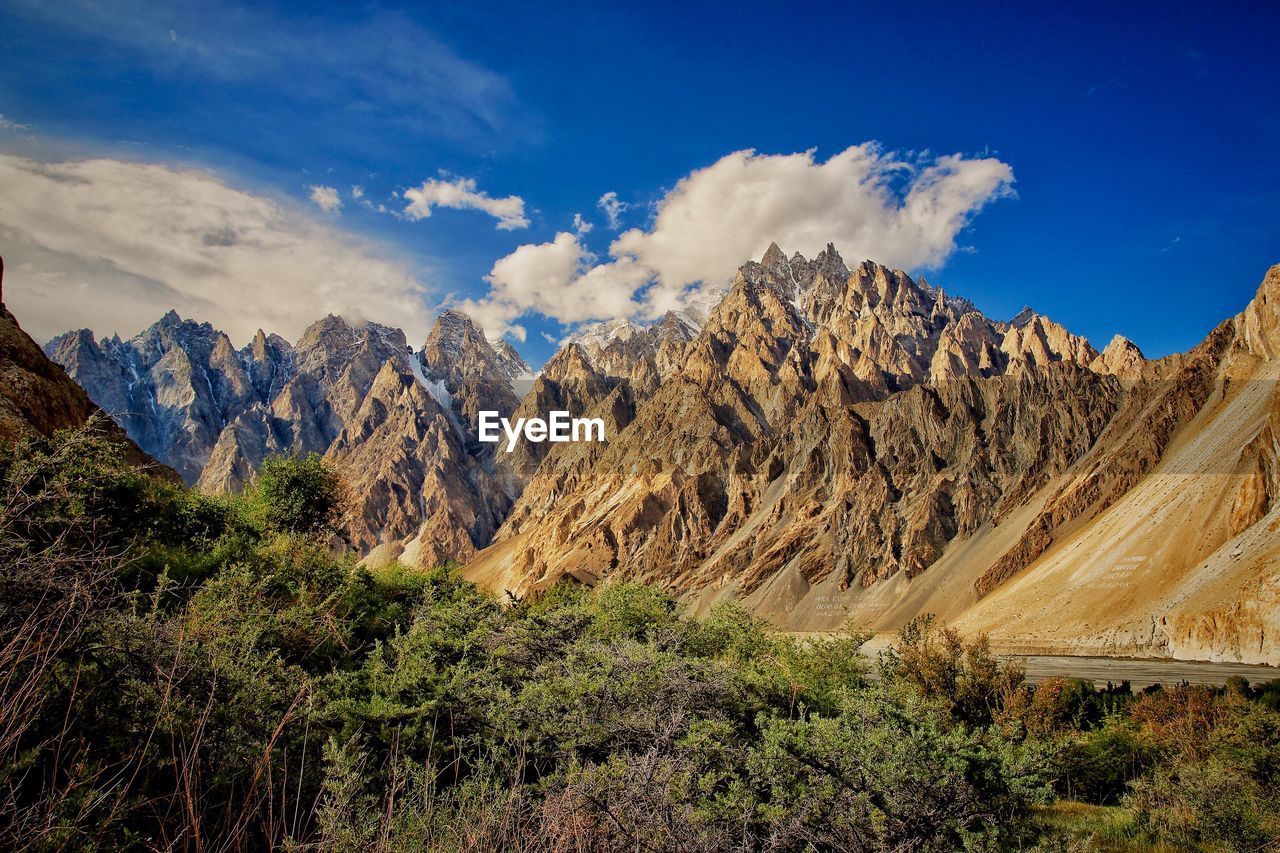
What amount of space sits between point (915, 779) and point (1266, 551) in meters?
84.8

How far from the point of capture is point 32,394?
2061cm

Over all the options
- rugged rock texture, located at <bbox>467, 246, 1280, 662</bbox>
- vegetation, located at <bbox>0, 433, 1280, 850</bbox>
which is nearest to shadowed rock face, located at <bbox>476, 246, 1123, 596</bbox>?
rugged rock texture, located at <bbox>467, 246, 1280, 662</bbox>

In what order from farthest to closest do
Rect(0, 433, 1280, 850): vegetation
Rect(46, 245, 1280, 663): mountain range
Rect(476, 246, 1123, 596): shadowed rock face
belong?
Rect(476, 246, 1123, 596): shadowed rock face, Rect(46, 245, 1280, 663): mountain range, Rect(0, 433, 1280, 850): vegetation

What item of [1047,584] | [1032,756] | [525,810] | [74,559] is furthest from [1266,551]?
[74,559]

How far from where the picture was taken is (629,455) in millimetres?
198875

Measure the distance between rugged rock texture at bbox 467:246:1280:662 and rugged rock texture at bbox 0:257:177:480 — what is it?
86.9 m

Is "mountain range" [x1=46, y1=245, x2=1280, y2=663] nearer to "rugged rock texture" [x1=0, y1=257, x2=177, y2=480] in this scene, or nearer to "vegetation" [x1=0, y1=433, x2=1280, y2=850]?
"rugged rock texture" [x1=0, y1=257, x2=177, y2=480]

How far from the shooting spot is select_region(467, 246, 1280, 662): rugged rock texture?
7831cm

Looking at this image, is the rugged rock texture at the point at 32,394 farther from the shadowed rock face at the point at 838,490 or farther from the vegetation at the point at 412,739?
the shadowed rock face at the point at 838,490

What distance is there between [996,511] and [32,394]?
131m

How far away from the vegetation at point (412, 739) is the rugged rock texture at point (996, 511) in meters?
75.3

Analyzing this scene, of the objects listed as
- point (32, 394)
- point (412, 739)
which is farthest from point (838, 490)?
point (412, 739)

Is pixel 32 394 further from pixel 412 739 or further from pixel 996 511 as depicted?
pixel 996 511

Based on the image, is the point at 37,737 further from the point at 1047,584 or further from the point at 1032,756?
the point at 1047,584
